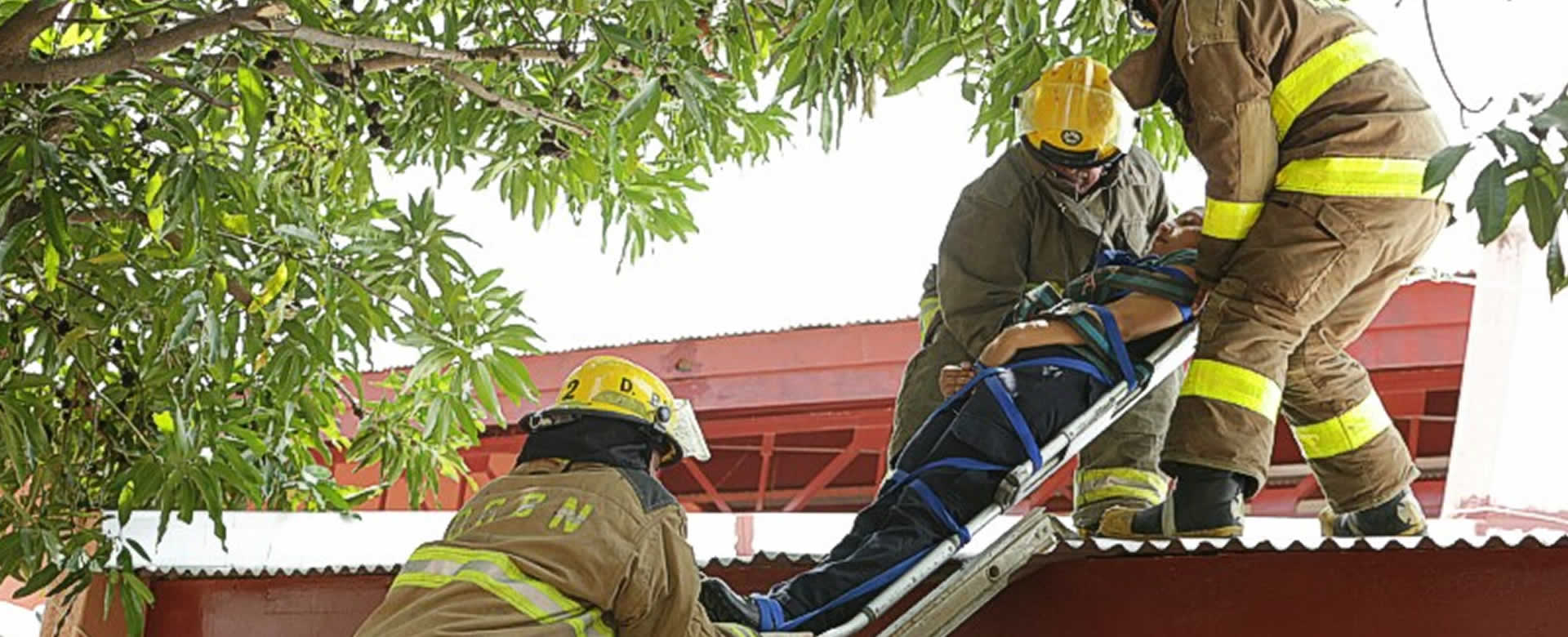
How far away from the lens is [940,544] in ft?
9.73

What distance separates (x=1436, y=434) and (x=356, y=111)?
20.8 ft

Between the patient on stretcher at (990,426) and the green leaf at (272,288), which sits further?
the green leaf at (272,288)

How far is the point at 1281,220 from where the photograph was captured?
309cm

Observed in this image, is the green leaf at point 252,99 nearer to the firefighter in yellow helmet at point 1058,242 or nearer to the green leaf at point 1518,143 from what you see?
the firefighter in yellow helmet at point 1058,242

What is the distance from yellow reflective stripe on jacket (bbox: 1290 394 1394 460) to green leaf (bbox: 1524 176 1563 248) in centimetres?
166

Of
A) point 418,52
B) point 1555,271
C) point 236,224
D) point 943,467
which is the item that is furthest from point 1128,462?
point 236,224

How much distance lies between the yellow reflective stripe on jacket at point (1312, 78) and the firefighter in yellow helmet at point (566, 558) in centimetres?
143

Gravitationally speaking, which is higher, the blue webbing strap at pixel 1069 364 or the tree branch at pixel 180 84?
the tree branch at pixel 180 84

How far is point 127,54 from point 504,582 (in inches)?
62.4

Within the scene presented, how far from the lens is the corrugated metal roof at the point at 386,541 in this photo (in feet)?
9.65

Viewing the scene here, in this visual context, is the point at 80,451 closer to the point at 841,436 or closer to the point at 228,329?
the point at 228,329

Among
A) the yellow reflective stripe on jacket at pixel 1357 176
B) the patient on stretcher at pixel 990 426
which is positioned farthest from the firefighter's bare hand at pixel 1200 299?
the yellow reflective stripe on jacket at pixel 1357 176

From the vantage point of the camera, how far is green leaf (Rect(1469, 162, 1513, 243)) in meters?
1.62

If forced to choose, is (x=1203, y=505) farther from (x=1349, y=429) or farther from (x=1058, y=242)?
(x=1058, y=242)
